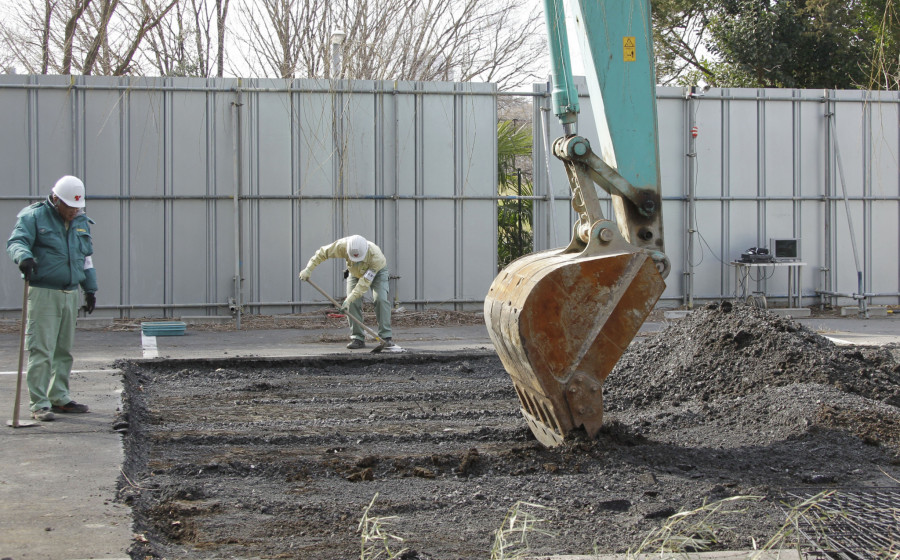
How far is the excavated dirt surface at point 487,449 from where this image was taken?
4.07 m

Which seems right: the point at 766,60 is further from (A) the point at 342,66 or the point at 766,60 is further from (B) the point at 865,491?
(B) the point at 865,491

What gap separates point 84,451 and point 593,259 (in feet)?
10.8

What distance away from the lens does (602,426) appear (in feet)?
17.6

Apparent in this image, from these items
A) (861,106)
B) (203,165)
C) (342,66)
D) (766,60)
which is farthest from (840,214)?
(203,165)

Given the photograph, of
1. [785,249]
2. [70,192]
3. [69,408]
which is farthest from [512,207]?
[69,408]

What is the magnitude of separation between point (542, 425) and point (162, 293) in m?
9.67

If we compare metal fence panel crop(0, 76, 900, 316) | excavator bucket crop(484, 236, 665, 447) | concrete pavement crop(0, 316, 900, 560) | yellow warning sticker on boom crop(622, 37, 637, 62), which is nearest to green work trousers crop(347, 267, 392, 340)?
concrete pavement crop(0, 316, 900, 560)

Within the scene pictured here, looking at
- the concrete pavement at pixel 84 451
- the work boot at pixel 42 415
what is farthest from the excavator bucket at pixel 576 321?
the work boot at pixel 42 415

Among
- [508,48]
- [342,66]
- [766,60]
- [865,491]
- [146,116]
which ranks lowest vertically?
[865,491]

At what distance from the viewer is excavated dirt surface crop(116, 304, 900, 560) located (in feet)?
13.4

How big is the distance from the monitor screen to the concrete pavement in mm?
3024

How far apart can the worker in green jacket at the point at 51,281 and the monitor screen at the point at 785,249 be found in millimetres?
11489

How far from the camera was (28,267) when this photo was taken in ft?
20.7

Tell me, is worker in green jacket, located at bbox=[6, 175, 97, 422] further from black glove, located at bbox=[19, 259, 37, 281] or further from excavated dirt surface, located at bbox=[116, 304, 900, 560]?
excavated dirt surface, located at bbox=[116, 304, 900, 560]
